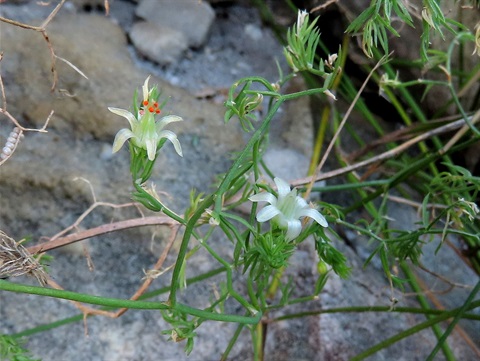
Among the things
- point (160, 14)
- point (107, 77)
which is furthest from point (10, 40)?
point (160, 14)

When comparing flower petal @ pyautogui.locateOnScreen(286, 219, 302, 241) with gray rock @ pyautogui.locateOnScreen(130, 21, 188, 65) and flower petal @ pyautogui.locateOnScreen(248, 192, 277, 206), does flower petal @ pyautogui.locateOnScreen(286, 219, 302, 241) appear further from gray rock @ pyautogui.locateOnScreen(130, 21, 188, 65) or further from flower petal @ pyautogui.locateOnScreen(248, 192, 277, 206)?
gray rock @ pyautogui.locateOnScreen(130, 21, 188, 65)

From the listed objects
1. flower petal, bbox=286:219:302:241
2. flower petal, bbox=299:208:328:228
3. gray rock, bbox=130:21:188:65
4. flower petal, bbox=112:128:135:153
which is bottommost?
gray rock, bbox=130:21:188:65

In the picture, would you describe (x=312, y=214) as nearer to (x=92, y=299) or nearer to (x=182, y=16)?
(x=92, y=299)

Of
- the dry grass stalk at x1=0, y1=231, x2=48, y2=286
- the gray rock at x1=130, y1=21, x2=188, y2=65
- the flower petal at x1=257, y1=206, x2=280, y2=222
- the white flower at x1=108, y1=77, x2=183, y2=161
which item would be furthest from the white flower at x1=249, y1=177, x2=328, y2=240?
the gray rock at x1=130, y1=21, x2=188, y2=65

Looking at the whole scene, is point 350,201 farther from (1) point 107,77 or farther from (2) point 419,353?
(1) point 107,77

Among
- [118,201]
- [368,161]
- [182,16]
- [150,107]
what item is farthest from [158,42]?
[150,107]

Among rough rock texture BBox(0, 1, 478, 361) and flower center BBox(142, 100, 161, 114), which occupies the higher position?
flower center BBox(142, 100, 161, 114)
